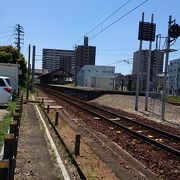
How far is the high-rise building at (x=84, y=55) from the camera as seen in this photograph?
4108 inches

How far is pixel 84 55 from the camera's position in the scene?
11275 centimetres

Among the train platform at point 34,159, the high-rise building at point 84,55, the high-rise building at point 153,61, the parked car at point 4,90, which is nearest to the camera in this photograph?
the train platform at point 34,159

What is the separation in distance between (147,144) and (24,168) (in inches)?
252

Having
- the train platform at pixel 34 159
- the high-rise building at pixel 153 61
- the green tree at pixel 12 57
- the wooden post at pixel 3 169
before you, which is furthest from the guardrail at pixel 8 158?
the green tree at pixel 12 57

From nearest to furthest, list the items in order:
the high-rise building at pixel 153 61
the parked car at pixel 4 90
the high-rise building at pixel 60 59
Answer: the parked car at pixel 4 90
the high-rise building at pixel 153 61
the high-rise building at pixel 60 59

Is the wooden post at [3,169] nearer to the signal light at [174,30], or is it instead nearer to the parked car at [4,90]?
the parked car at [4,90]

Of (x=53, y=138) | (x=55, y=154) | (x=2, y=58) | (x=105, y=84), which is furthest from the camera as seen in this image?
(x=105, y=84)

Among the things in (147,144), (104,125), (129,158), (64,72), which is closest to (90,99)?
(104,125)

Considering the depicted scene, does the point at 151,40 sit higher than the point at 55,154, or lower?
higher

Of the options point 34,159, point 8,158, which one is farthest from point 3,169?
point 34,159

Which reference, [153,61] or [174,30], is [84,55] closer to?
[153,61]

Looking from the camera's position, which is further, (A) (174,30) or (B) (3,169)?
(A) (174,30)

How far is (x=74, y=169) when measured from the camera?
29.5 feet

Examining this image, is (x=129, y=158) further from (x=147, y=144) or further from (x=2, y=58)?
(x=2, y=58)
